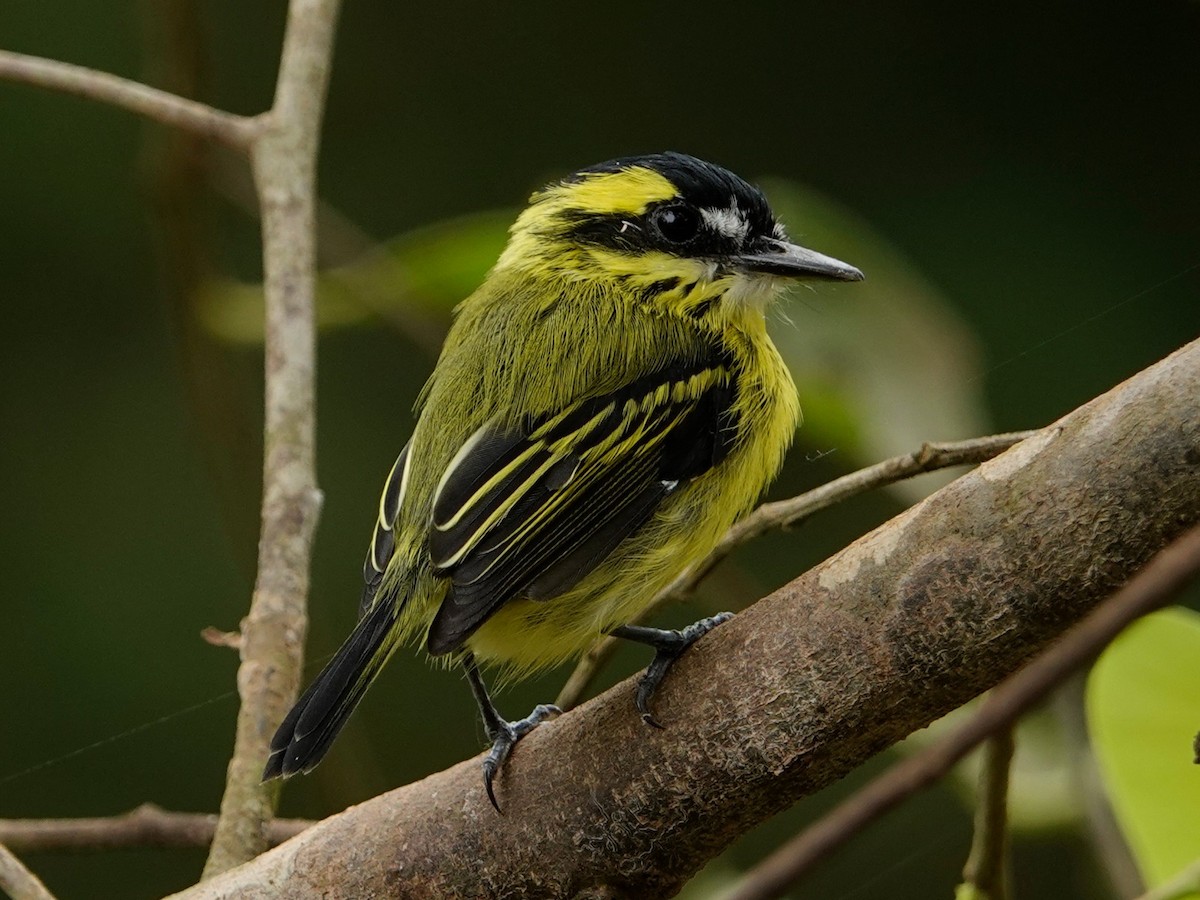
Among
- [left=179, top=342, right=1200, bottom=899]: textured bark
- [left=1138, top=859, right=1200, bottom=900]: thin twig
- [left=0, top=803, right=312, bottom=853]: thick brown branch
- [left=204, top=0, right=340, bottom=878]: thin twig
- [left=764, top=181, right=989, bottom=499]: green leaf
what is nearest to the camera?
[left=1138, top=859, right=1200, bottom=900]: thin twig

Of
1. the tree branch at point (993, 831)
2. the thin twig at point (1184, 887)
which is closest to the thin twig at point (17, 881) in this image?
the tree branch at point (993, 831)

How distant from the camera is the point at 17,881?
6.52ft

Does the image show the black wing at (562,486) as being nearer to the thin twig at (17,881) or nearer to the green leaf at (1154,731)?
the thin twig at (17,881)

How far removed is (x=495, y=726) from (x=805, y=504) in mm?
520

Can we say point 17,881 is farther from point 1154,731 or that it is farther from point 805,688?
point 1154,731

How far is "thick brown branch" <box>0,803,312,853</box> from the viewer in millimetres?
2357

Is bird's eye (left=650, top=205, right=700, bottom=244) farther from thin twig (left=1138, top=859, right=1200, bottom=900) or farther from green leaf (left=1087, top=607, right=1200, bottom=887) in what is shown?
thin twig (left=1138, top=859, right=1200, bottom=900)

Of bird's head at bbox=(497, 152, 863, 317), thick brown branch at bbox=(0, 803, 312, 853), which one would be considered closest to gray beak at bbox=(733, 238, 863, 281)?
bird's head at bbox=(497, 152, 863, 317)

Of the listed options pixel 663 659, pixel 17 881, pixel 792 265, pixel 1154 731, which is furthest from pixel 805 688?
pixel 792 265

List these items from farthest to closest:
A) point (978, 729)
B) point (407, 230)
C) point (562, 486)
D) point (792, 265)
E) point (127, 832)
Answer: point (407, 230)
point (792, 265)
point (127, 832)
point (562, 486)
point (978, 729)

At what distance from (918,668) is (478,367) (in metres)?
1.11

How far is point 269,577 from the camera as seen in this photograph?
2.37 meters

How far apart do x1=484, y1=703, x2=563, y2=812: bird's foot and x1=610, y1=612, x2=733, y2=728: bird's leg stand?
7.1 inches

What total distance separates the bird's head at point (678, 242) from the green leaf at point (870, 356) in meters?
0.16
